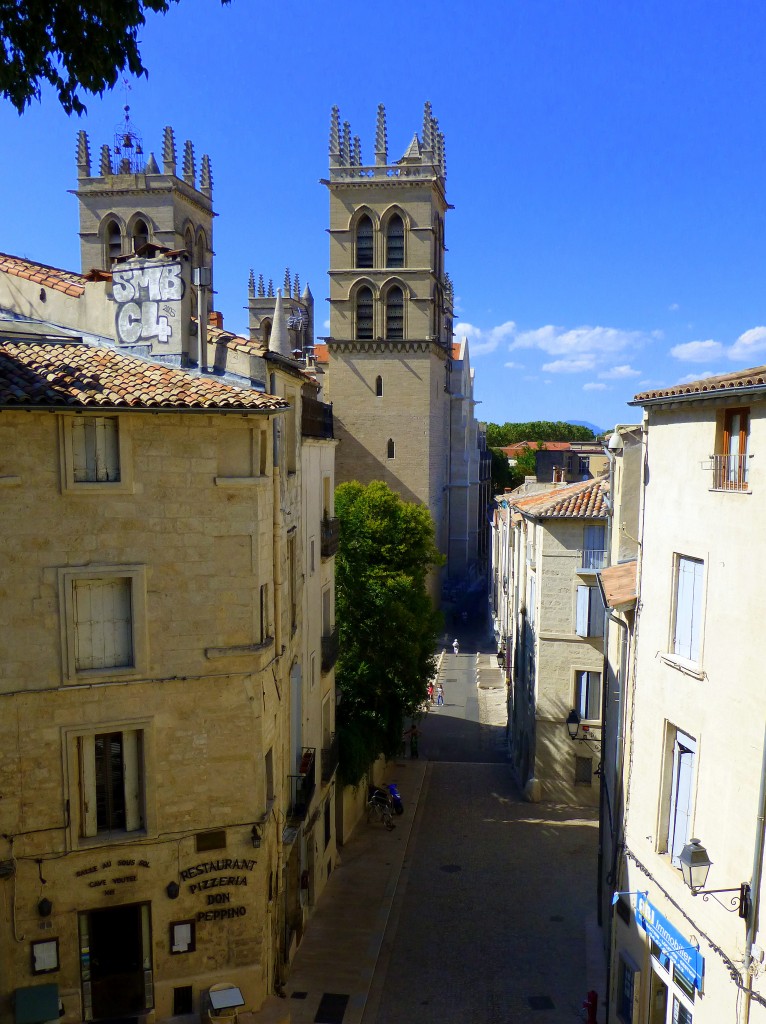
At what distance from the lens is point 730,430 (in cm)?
1162

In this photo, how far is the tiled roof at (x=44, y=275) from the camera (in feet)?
52.6

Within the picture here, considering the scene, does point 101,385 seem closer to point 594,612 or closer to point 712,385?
point 712,385

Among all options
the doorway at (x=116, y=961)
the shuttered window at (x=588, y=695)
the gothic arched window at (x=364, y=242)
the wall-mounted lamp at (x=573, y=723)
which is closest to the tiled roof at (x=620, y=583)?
the doorway at (x=116, y=961)

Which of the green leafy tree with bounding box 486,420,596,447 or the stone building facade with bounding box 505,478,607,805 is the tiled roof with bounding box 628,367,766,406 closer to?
the stone building facade with bounding box 505,478,607,805

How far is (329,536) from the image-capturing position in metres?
22.8

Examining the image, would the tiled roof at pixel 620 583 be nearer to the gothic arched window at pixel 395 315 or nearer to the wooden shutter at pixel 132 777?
the wooden shutter at pixel 132 777

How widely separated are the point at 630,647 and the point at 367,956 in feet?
30.8

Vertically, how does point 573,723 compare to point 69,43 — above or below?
below

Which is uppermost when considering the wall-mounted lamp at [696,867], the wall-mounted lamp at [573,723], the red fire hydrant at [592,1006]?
the wall-mounted lamp at [696,867]

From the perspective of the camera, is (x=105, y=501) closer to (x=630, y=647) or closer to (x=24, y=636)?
(x=24, y=636)

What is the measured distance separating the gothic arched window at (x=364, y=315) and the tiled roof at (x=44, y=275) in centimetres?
3957

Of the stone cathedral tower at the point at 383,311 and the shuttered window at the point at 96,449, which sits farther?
the stone cathedral tower at the point at 383,311

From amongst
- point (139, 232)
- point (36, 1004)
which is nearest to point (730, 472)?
point (36, 1004)

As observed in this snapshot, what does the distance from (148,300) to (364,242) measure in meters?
43.4
